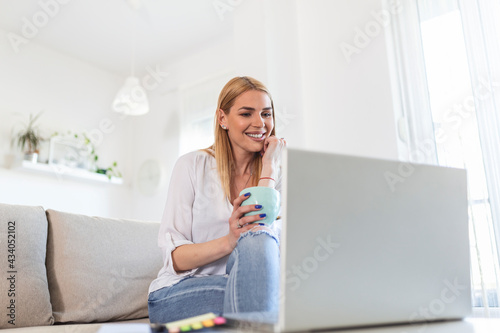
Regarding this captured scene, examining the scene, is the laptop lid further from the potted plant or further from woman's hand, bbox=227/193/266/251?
the potted plant

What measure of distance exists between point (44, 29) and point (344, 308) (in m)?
4.09

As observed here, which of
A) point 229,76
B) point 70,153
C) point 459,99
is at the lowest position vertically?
point 459,99

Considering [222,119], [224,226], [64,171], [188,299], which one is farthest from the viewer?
[64,171]

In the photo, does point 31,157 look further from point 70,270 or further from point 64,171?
point 70,270

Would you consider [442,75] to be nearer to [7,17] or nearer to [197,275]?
[197,275]

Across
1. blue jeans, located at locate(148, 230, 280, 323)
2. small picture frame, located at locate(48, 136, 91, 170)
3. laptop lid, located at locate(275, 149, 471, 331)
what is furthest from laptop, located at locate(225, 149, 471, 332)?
small picture frame, located at locate(48, 136, 91, 170)

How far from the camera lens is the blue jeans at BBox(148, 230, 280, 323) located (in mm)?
846

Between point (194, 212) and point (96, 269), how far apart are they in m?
0.51

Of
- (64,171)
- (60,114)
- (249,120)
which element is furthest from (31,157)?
(249,120)

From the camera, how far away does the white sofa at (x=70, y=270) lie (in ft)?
4.40

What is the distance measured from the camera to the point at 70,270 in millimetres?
1504

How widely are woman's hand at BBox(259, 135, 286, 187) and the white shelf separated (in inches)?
116

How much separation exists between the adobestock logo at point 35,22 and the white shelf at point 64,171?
1097 millimetres

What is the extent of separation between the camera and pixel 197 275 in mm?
→ 1239
